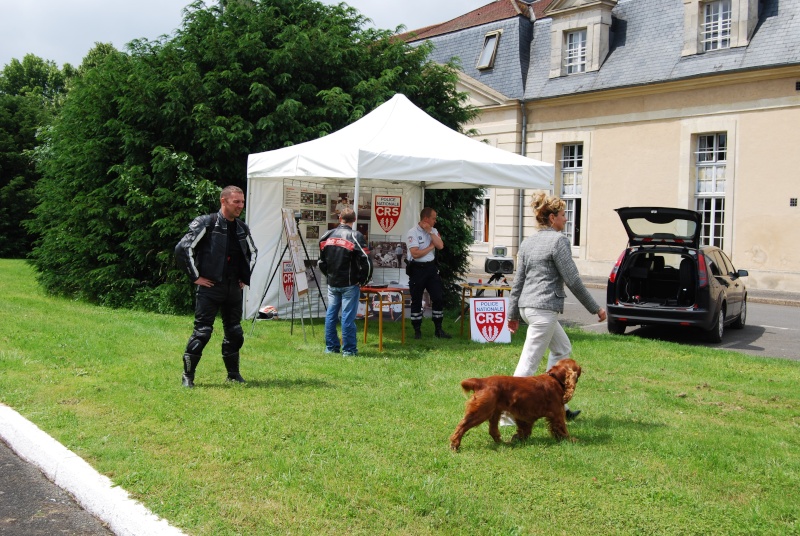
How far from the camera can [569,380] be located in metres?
5.77

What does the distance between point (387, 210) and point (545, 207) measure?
6343 mm

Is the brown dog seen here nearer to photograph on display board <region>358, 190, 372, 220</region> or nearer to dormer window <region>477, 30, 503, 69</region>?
photograph on display board <region>358, 190, 372, 220</region>

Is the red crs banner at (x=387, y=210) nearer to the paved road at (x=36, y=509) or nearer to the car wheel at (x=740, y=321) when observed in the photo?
the car wheel at (x=740, y=321)

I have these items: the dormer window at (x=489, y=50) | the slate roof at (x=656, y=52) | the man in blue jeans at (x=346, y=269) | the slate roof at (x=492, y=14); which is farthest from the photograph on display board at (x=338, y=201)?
the slate roof at (x=492, y=14)

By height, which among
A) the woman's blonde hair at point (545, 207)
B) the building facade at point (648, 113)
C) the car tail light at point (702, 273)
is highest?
the building facade at point (648, 113)

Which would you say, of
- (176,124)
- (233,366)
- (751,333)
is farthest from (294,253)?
(751,333)

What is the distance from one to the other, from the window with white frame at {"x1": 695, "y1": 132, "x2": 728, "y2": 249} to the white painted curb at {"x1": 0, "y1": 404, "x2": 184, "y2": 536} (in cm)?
2230

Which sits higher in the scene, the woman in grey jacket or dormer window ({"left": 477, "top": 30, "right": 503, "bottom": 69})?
dormer window ({"left": 477, "top": 30, "right": 503, "bottom": 69})

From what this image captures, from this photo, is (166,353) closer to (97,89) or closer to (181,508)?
(181,508)

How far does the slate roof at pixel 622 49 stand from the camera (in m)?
22.8

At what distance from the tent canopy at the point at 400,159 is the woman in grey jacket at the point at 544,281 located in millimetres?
Answer: 3670

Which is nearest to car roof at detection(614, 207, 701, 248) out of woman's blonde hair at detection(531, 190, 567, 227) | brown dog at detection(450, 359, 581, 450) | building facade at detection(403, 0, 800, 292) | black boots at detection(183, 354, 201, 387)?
woman's blonde hair at detection(531, 190, 567, 227)

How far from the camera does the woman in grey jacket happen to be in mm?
6023

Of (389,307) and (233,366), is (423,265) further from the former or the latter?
(233,366)
